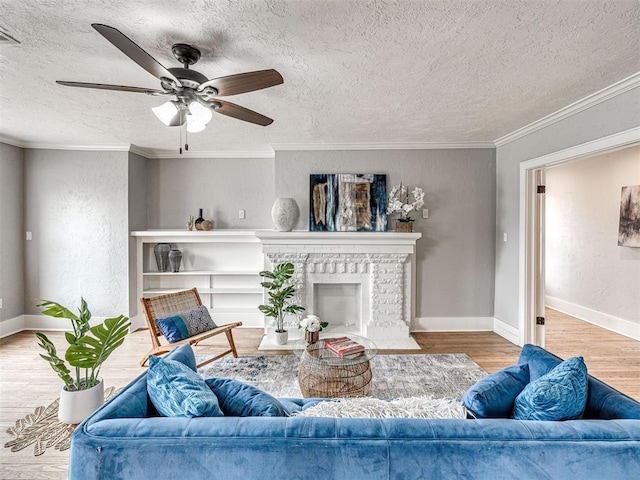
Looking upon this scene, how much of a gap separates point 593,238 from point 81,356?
6.10 metres

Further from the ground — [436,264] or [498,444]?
[436,264]

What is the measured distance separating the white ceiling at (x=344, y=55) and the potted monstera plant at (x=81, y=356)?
5.17 feet

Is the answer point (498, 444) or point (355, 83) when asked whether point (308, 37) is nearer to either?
point (355, 83)

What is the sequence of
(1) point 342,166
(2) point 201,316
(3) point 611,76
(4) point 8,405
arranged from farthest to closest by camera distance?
(1) point 342,166 < (2) point 201,316 < (4) point 8,405 < (3) point 611,76

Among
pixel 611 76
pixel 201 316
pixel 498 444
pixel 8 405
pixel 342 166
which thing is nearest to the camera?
pixel 498 444

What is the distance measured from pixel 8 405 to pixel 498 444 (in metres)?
3.42

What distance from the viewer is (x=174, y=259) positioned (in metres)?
4.50

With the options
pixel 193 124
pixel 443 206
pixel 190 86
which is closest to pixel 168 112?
pixel 193 124

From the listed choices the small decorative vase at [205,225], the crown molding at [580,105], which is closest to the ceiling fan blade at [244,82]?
the crown molding at [580,105]

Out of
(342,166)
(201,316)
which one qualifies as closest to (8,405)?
(201,316)

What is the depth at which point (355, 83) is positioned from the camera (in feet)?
8.07

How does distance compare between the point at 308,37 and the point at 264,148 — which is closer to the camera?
the point at 308,37

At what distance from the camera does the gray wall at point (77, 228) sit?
14.2ft

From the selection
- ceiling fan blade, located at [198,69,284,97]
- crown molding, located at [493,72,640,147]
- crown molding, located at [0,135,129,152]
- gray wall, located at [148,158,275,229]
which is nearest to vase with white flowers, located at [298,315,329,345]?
ceiling fan blade, located at [198,69,284,97]
